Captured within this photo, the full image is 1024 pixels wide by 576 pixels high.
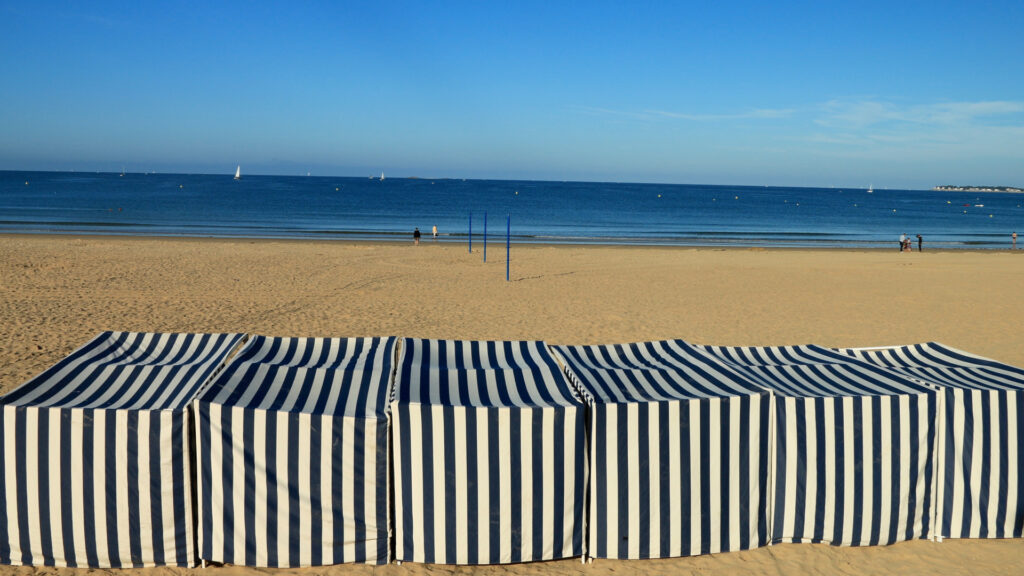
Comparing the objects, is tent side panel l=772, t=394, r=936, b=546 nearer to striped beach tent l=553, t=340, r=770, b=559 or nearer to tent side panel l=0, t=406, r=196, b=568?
striped beach tent l=553, t=340, r=770, b=559

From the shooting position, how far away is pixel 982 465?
5785 millimetres

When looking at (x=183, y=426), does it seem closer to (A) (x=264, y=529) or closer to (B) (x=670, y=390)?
(A) (x=264, y=529)

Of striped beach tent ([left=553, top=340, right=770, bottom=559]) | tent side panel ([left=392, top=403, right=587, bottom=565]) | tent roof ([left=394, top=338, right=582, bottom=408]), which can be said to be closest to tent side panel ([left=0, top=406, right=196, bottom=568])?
tent side panel ([left=392, top=403, right=587, bottom=565])

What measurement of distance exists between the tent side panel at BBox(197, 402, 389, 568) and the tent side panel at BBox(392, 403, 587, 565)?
20 cm

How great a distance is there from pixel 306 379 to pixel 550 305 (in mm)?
10414

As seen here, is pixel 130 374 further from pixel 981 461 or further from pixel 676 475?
pixel 981 461

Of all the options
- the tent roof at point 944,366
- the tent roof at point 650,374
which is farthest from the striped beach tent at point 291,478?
the tent roof at point 944,366

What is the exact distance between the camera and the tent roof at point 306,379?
17.2ft

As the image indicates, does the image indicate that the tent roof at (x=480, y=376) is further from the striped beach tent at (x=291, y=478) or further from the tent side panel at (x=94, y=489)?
the tent side panel at (x=94, y=489)

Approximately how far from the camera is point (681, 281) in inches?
784

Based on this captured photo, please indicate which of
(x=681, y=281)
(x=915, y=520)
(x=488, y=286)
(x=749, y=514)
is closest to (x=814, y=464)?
(x=749, y=514)


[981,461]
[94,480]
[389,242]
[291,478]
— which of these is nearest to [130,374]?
[94,480]

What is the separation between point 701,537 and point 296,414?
10.1 ft

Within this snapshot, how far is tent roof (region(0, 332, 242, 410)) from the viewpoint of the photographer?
5.25 metres
